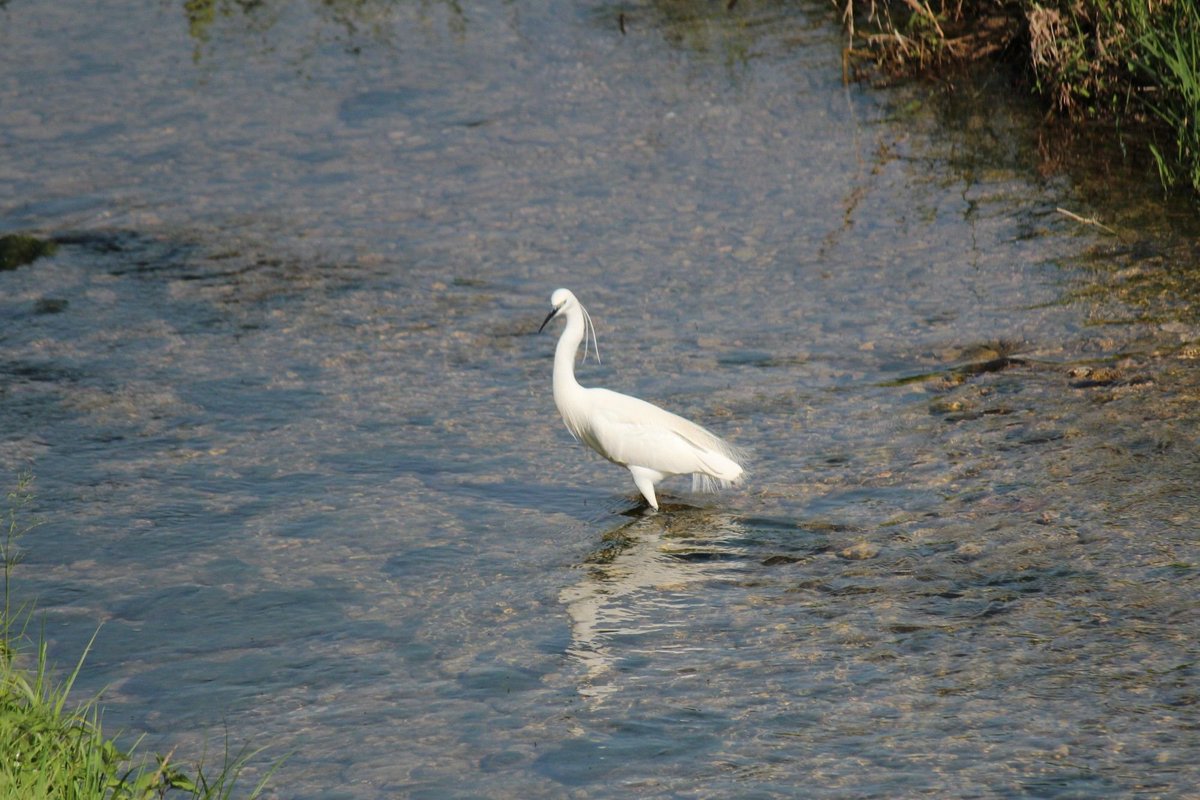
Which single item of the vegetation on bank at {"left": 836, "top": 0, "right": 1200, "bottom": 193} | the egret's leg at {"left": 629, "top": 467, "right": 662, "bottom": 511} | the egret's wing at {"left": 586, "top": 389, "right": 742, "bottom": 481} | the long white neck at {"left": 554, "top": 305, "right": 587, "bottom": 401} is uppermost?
the vegetation on bank at {"left": 836, "top": 0, "right": 1200, "bottom": 193}

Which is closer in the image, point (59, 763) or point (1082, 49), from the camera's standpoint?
point (59, 763)

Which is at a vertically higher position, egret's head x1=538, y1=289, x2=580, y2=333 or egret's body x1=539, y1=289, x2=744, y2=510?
egret's head x1=538, y1=289, x2=580, y2=333

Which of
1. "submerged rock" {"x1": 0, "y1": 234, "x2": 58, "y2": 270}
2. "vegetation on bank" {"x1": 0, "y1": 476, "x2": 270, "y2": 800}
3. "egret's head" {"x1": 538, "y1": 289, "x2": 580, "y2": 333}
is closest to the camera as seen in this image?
"vegetation on bank" {"x1": 0, "y1": 476, "x2": 270, "y2": 800}

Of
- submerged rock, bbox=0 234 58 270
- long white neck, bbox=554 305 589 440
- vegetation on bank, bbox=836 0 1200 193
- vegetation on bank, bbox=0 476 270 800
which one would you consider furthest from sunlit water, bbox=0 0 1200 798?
vegetation on bank, bbox=0 476 270 800

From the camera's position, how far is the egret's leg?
19.4ft

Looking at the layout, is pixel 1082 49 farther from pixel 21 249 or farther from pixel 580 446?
pixel 21 249

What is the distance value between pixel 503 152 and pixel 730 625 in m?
5.54

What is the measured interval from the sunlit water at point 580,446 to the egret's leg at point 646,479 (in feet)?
0.52

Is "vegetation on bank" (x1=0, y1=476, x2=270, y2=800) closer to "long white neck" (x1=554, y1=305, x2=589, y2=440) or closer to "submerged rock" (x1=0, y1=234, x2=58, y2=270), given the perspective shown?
"long white neck" (x1=554, y1=305, x2=589, y2=440)

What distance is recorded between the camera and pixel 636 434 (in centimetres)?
587

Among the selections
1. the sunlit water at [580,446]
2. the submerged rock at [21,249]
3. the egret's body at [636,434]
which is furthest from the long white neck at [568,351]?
the submerged rock at [21,249]

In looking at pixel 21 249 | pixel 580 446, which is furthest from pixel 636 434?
pixel 21 249

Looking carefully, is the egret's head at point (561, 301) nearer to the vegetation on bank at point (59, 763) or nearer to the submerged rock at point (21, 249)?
the vegetation on bank at point (59, 763)

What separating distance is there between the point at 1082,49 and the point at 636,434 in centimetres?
472
